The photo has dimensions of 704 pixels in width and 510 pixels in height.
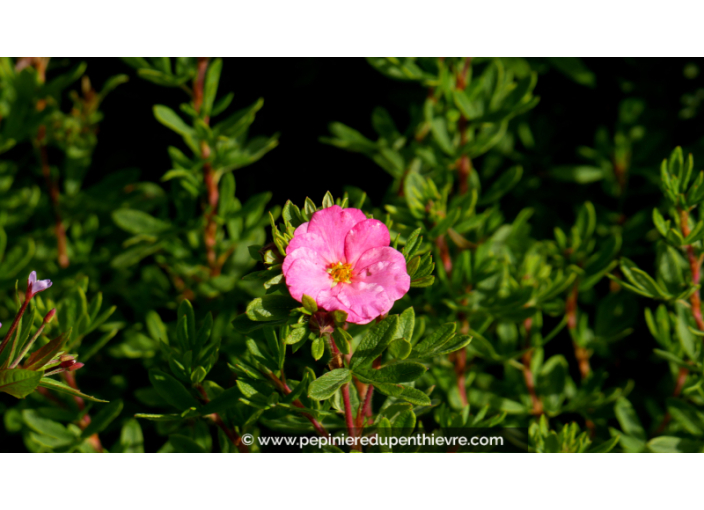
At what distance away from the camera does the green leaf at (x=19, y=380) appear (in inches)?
41.7

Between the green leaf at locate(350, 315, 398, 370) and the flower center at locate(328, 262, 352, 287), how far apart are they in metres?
0.11

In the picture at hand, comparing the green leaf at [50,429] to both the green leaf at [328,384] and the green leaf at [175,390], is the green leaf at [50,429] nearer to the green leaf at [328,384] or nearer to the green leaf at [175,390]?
the green leaf at [175,390]

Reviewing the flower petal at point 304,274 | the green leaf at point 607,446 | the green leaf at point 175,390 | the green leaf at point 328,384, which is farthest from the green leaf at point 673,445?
the green leaf at point 175,390

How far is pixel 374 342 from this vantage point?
118cm

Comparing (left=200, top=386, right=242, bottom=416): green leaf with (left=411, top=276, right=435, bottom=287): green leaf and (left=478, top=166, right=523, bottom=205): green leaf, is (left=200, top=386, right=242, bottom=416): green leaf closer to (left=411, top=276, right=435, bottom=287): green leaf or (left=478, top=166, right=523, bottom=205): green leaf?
(left=411, top=276, right=435, bottom=287): green leaf

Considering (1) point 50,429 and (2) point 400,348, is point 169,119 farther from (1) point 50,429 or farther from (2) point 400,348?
(2) point 400,348

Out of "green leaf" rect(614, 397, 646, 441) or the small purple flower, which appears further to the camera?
"green leaf" rect(614, 397, 646, 441)

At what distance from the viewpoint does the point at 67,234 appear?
2346 mm

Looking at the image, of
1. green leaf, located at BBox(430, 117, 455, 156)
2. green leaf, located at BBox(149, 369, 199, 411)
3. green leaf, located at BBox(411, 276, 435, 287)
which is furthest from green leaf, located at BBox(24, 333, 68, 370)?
green leaf, located at BBox(430, 117, 455, 156)

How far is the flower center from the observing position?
117cm

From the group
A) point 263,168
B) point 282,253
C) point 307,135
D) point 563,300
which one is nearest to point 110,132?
point 263,168

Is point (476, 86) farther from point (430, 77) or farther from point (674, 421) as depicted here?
point (674, 421)

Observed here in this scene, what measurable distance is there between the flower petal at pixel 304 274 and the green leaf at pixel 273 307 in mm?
58

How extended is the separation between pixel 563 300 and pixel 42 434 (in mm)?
1606
